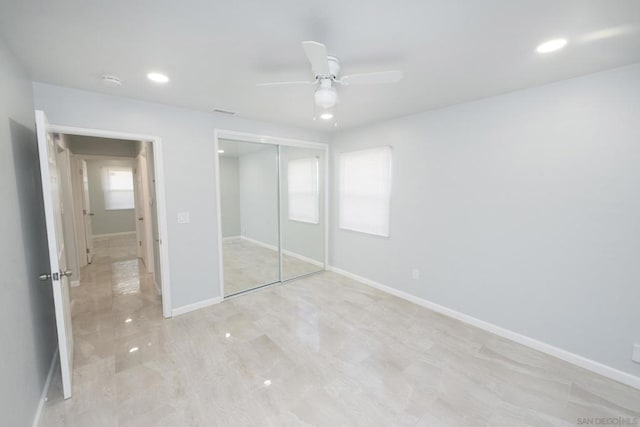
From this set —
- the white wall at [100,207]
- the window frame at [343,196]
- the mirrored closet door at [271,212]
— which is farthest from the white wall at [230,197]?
the white wall at [100,207]

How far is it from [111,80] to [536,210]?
3946 millimetres

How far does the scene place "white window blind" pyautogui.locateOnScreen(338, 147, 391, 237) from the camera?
12.1 feet

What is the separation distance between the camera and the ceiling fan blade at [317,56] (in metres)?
1.28

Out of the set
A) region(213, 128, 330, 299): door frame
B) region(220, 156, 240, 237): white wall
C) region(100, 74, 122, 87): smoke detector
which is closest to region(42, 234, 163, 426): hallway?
region(213, 128, 330, 299): door frame

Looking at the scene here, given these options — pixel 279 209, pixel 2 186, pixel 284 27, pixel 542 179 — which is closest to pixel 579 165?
pixel 542 179

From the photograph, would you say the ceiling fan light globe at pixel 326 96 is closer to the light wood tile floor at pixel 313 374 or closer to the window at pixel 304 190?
the light wood tile floor at pixel 313 374

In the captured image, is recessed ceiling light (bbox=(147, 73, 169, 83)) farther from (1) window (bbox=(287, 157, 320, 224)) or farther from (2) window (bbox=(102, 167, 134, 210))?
(2) window (bbox=(102, 167, 134, 210))

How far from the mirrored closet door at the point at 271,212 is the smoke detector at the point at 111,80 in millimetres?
1702

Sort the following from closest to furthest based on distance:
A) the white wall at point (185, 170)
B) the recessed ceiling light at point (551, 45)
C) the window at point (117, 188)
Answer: the recessed ceiling light at point (551, 45) → the white wall at point (185, 170) → the window at point (117, 188)

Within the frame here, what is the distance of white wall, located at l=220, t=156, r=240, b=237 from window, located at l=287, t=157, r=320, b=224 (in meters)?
1.10

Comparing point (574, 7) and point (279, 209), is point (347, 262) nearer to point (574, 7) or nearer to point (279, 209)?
point (279, 209)

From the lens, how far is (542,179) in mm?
2365

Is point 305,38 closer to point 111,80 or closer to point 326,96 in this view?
point 326,96

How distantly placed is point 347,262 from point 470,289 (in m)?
1.90
